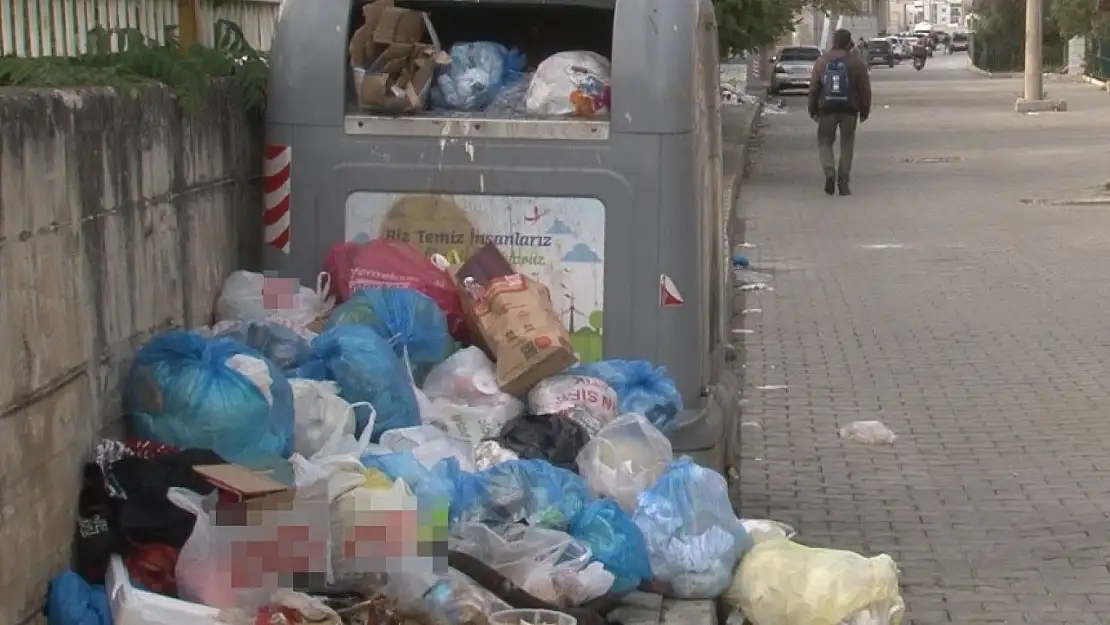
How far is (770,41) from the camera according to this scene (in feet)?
70.5

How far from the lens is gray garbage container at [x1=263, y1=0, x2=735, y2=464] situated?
18.6 ft

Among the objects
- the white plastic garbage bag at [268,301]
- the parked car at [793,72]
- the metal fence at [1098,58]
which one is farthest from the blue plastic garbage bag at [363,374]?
the metal fence at [1098,58]

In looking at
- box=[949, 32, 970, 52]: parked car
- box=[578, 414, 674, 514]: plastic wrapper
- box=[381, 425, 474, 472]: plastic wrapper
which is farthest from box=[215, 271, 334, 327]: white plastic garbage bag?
box=[949, 32, 970, 52]: parked car

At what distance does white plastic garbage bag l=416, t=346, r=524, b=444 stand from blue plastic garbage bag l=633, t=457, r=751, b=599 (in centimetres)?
70

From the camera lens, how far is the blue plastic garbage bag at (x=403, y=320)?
5457 mm

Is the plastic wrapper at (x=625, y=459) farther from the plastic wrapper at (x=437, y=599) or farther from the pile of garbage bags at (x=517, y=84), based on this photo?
the pile of garbage bags at (x=517, y=84)

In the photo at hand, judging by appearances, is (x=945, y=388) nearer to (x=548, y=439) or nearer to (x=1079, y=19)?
(x=548, y=439)

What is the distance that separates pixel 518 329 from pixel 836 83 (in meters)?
14.9

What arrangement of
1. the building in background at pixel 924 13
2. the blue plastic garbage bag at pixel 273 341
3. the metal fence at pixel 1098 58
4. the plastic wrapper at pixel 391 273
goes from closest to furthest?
1. the blue plastic garbage bag at pixel 273 341
2. the plastic wrapper at pixel 391 273
3. the metal fence at pixel 1098 58
4. the building in background at pixel 924 13

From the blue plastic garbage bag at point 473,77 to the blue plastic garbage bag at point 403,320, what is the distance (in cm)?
88

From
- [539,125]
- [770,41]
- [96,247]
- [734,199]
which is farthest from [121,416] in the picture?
[770,41]

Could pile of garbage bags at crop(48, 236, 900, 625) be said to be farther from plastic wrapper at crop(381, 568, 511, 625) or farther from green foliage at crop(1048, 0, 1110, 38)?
green foliage at crop(1048, 0, 1110, 38)

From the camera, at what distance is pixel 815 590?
4.80 m

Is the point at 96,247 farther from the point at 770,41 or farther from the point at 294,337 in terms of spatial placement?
the point at 770,41
